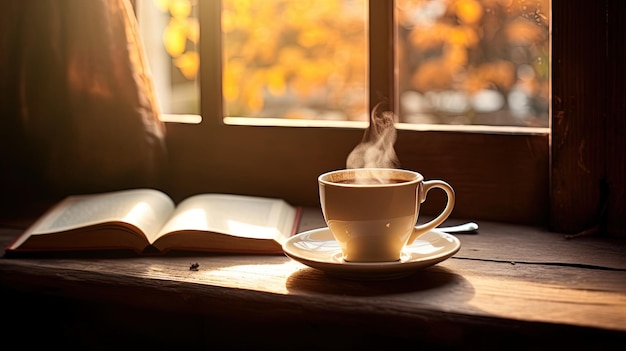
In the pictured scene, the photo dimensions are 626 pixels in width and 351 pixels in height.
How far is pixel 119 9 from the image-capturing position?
53.2 inches

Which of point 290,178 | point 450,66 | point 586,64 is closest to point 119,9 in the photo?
point 290,178

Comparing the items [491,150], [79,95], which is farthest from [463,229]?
[79,95]

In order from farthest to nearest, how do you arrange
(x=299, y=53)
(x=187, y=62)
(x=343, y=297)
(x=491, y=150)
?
(x=299, y=53), (x=187, y=62), (x=491, y=150), (x=343, y=297)

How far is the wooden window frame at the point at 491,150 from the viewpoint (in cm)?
111

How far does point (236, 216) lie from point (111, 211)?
182 millimetres

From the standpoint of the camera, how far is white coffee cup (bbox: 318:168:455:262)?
3.06ft

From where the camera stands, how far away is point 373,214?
938 mm

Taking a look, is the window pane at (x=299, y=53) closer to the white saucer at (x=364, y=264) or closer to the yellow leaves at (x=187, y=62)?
Answer: the yellow leaves at (x=187, y=62)

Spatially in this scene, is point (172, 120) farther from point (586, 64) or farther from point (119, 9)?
point (586, 64)

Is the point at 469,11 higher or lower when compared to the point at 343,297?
higher

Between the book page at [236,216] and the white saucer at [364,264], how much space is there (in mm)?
79

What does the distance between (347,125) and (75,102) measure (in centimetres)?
47

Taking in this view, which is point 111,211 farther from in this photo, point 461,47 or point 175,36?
point 461,47

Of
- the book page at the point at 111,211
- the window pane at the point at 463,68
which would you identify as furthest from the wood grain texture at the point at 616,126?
the window pane at the point at 463,68
